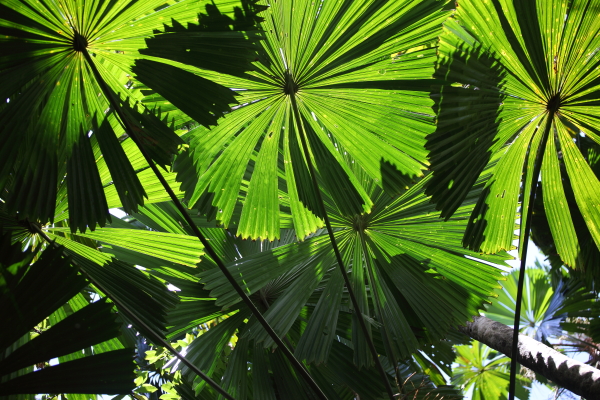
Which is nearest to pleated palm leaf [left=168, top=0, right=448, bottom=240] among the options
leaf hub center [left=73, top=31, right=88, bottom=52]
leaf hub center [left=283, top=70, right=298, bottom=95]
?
leaf hub center [left=283, top=70, right=298, bottom=95]

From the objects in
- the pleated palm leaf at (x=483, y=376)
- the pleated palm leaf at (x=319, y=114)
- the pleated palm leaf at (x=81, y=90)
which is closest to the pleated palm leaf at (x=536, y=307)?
the pleated palm leaf at (x=483, y=376)

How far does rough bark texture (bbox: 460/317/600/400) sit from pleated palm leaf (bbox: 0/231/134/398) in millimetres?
2617

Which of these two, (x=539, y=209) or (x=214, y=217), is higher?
(x=539, y=209)

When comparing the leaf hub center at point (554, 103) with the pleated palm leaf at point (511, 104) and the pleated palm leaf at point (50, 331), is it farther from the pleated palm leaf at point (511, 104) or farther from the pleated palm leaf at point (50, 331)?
the pleated palm leaf at point (50, 331)

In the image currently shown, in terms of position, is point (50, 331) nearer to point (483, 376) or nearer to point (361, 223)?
point (361, 223)

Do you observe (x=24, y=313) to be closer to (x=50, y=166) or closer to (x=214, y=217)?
(x=50, y=166)

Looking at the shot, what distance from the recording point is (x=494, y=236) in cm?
203

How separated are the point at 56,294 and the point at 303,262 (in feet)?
4.35

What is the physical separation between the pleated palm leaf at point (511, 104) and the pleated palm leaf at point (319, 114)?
0.21 meters

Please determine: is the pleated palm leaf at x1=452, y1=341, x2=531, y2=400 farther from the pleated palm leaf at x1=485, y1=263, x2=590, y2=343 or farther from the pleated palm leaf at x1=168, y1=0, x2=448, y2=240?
the pleated palm leaf at x1=168, y1=0, x2=448, y2=240

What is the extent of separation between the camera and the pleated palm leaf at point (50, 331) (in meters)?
1.38

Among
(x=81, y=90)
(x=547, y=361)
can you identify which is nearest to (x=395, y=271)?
(x=547, y=361)

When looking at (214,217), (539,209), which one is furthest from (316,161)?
(539,209)

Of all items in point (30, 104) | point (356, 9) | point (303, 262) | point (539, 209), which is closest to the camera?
point (30, 104)
